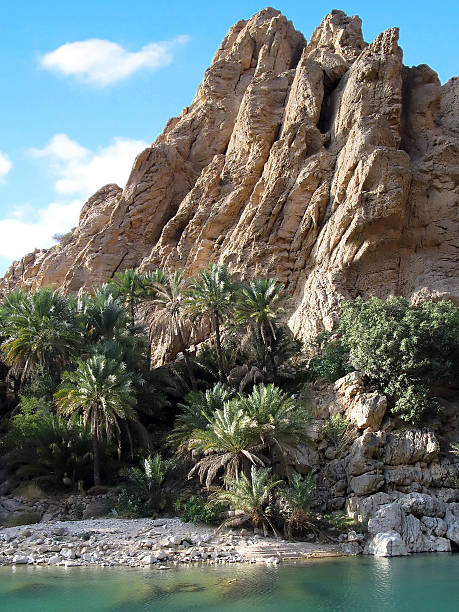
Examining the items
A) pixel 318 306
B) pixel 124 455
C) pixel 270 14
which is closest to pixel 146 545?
pixel 124 455

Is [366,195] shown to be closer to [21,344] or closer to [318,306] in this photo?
[318,306]

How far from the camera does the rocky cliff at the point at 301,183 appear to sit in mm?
31234

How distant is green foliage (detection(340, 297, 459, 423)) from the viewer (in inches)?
952

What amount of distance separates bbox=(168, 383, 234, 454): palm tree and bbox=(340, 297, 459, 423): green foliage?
5.72m

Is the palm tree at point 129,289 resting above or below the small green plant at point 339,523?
above

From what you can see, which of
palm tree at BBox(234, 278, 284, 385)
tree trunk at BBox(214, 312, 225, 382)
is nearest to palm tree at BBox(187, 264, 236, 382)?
tree trunk at BBox(214, 312, 225, 382)

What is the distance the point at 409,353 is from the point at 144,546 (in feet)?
40.6

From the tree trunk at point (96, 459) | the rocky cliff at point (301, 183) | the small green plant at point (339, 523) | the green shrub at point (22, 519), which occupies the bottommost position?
the green shrub at point (22, 519)

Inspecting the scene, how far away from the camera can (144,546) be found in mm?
19703

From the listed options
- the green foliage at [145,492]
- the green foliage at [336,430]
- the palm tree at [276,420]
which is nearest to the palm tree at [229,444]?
the palm tree at [276,420]

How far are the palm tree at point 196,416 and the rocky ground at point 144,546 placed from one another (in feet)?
13.0

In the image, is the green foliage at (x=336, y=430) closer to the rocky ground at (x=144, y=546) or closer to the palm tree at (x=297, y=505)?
the palm tree at (x=297, y=505)

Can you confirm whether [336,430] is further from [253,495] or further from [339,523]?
[253,495]

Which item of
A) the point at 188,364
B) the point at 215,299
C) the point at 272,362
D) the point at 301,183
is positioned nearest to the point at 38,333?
the point at 188,364
